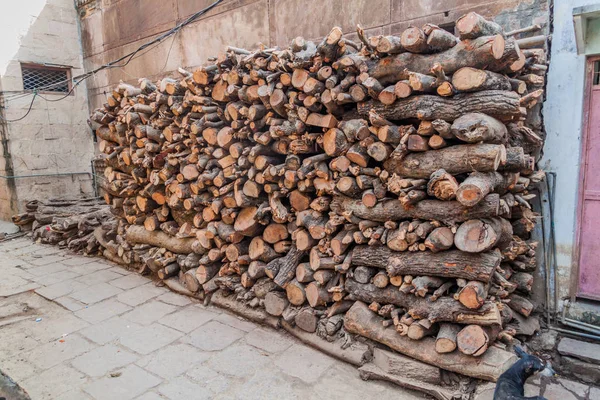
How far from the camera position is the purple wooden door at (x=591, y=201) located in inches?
123

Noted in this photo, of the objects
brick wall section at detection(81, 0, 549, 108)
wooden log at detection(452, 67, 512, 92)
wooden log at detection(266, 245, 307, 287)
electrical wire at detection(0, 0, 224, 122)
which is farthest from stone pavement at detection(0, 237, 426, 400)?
electrical wire at detection(0, 0, 224, 122)

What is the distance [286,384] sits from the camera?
9.02ft

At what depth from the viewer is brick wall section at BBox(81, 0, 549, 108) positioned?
12.3 feet

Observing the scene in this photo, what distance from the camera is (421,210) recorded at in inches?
106

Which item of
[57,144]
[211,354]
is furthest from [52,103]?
[211,354]

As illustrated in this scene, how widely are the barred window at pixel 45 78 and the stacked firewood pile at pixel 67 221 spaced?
2.35 meters

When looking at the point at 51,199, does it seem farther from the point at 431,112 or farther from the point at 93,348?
the point at 431,112

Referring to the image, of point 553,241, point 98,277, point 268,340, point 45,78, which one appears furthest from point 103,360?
point 45,78

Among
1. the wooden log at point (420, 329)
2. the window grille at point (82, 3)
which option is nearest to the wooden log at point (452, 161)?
the wooden log at point (420, 329)

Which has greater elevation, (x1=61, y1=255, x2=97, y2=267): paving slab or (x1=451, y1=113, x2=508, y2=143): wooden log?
(x1=451, y1=113, x2=508, y2=143): wooden log

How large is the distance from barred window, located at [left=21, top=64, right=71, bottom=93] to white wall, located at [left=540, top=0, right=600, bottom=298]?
8.41 meters

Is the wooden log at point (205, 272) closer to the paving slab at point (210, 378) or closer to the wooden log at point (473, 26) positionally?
the paving slab at point (210, 378)

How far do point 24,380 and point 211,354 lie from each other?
138 centimetres

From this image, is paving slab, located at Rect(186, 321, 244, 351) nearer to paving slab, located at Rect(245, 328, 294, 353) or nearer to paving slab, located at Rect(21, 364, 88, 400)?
paving slab, located at Rect(245, 328, 294, 353)
